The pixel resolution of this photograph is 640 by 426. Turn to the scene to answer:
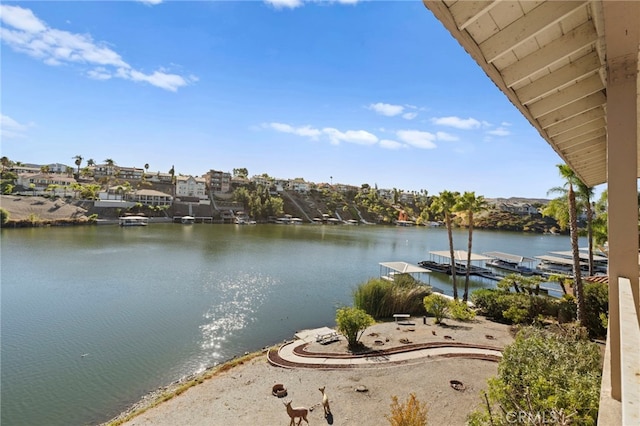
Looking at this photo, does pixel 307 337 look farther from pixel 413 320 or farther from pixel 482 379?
pixel 482 379

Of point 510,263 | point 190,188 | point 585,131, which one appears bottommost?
point 510,263

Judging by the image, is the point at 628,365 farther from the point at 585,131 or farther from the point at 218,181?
the point at 218,181

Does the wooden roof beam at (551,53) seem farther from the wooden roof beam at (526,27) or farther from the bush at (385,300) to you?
the bush at (385,300)

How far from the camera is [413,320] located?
18922mm

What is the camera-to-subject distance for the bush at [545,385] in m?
4.95

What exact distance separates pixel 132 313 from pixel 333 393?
15.9m

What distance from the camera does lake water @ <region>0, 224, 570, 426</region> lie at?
13.1 m

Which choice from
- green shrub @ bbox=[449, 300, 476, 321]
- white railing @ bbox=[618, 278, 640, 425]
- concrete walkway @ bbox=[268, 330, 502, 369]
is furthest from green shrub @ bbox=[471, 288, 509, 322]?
white railing @ bbox=[618, 278, 640, 425]

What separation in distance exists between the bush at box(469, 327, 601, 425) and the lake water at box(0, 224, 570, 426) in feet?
40.4

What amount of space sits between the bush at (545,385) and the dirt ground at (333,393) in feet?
10.3

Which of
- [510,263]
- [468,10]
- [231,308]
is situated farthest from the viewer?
[510,263]

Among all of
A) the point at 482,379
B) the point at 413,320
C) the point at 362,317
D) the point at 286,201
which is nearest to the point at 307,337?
the point at 362,317

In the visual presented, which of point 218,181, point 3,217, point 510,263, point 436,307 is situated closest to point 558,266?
point 510,263

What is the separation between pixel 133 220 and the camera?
73.8m
